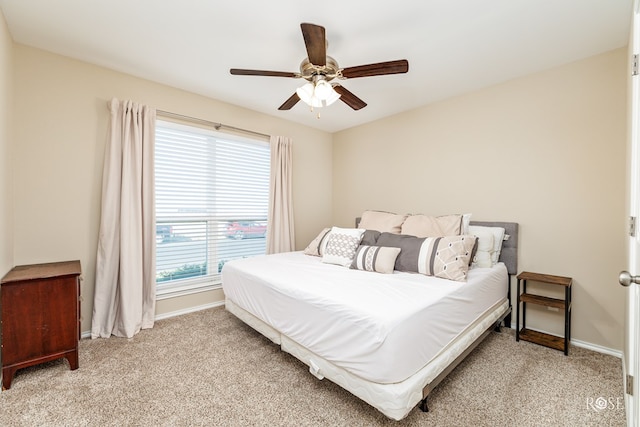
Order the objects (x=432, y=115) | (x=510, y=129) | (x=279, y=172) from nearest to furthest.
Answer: (x=510, y=129), (x=432, y=115), (x=279, y=172)

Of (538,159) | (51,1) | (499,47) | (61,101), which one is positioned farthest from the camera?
(538,159)

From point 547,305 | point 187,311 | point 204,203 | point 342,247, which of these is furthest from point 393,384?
point 204,203

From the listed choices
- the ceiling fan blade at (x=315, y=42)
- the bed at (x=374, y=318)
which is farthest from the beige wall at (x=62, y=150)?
the ceiling fan blade at (x=315, y=42)

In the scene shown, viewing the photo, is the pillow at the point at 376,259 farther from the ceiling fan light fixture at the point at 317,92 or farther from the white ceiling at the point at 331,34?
the white ceiling at the point at 331,34

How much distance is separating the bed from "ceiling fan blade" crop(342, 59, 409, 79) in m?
1.52

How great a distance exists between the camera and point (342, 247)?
2777mm

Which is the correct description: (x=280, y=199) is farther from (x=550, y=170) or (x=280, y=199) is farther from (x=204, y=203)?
(x=550, y=170)

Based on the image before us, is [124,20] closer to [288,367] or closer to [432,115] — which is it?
[288,367]

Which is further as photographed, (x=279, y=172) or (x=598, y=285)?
(x=279, y=172)

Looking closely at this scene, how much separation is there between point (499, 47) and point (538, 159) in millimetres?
1090

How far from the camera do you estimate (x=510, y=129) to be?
2787mm

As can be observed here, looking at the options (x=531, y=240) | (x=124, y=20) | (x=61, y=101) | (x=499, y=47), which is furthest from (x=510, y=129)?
(x=61, y=101)

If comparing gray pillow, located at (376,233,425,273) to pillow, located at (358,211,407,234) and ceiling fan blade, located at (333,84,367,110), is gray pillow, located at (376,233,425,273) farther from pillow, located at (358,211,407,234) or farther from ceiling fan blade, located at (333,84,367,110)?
ceiling fan blade, located at (333,84,367,110)

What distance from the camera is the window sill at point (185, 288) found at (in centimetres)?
303
